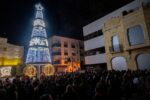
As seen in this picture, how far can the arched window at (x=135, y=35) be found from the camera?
21.1 metres

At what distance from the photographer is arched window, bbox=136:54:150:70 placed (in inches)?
808

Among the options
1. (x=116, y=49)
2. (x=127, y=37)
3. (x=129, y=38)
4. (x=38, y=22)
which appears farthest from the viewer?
(x=38, y=22)

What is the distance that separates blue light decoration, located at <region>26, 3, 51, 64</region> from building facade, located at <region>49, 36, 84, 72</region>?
17589 mm

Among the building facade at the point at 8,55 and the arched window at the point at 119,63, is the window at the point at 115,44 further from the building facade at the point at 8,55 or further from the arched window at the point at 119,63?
the building facade at the point at 8,55

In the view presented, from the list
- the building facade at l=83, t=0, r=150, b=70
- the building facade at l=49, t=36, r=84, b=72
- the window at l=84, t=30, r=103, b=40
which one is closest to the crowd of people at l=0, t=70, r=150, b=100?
the building facade at l=83, t=0, r=150, b=70

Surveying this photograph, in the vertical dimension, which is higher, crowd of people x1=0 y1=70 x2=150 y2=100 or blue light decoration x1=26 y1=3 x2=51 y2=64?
blue light decoration x1=26 y1=3 x2=51 y2=64

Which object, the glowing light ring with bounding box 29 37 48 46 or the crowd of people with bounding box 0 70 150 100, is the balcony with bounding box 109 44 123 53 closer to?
the glowing light ring with bounding box 29 37 48 46

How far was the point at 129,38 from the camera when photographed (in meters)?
22.8

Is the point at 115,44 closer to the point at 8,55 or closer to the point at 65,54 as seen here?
the point at 8,55

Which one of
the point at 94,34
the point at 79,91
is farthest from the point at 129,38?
the point at 79,91

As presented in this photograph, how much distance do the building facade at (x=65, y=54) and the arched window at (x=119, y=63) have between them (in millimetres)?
22221

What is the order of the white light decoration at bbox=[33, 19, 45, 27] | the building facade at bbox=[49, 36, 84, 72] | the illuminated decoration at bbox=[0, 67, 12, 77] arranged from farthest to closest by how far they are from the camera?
the building facade at bbox=[49, 36, 84, 72]
the illuminated decoration at bbox=[0, 67, 12, 77]
the white light decoration at bbox=[33, 19, 45, 27]

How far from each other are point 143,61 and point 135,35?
4.18m

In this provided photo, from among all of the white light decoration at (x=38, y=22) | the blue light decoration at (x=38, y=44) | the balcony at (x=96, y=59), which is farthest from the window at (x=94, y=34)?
the white light decoration at (x=38, y=22)
